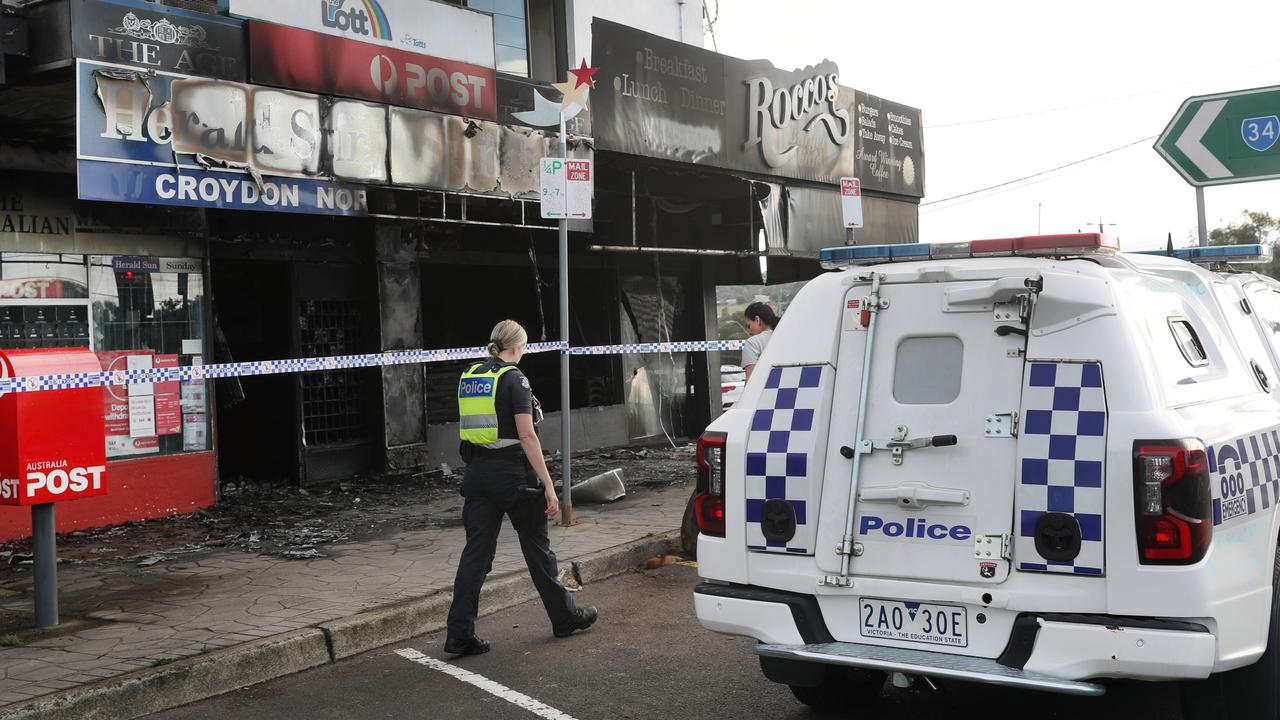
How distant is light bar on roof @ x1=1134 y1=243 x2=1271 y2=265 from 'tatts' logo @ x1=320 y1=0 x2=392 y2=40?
7567mm

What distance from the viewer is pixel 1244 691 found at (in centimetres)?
432

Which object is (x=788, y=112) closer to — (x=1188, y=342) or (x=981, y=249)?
(x=981, y=249)

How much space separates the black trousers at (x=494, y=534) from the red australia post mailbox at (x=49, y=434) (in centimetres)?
199

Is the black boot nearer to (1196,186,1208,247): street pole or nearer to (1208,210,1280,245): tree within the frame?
(1196,186,1208,247): street pole

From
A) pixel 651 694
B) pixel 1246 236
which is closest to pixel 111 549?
pixel 651 694

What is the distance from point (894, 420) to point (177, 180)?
6.43 meters

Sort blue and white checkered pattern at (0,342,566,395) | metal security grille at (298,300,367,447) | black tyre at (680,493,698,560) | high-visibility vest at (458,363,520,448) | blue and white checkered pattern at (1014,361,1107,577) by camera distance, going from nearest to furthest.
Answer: blue and white checkered pattern at (1014,361,1107,577) → blue and white checkered pattern at (0,342,566,395) → high-visibility vest at (458,363,520,448) → black tyre at (680,493,698,560) → metal security grille at (298,300,367,447)

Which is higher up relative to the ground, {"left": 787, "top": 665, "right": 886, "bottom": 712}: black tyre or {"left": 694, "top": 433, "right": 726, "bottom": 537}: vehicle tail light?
{"left": 694, "top": 433, "right": 726, "bottom": 537}: vehicle tail light

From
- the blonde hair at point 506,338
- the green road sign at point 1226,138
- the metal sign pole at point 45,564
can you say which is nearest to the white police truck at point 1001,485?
the blonde hair at point 506,338

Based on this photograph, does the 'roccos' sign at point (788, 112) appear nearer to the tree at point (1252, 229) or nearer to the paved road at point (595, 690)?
the paved road at point (595, 690)

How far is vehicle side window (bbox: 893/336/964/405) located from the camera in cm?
455

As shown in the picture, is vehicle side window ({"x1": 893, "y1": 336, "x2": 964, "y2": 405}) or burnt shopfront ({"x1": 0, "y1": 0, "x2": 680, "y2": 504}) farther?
burnt shopfront ({"x1": 0, "y1": 0, "x2": 680, "y2": 504})

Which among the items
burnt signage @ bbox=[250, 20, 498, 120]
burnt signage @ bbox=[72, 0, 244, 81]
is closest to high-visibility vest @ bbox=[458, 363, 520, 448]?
burnt signage @ bbox=[72, 0, 244, 81]

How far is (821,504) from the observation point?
4.64m
